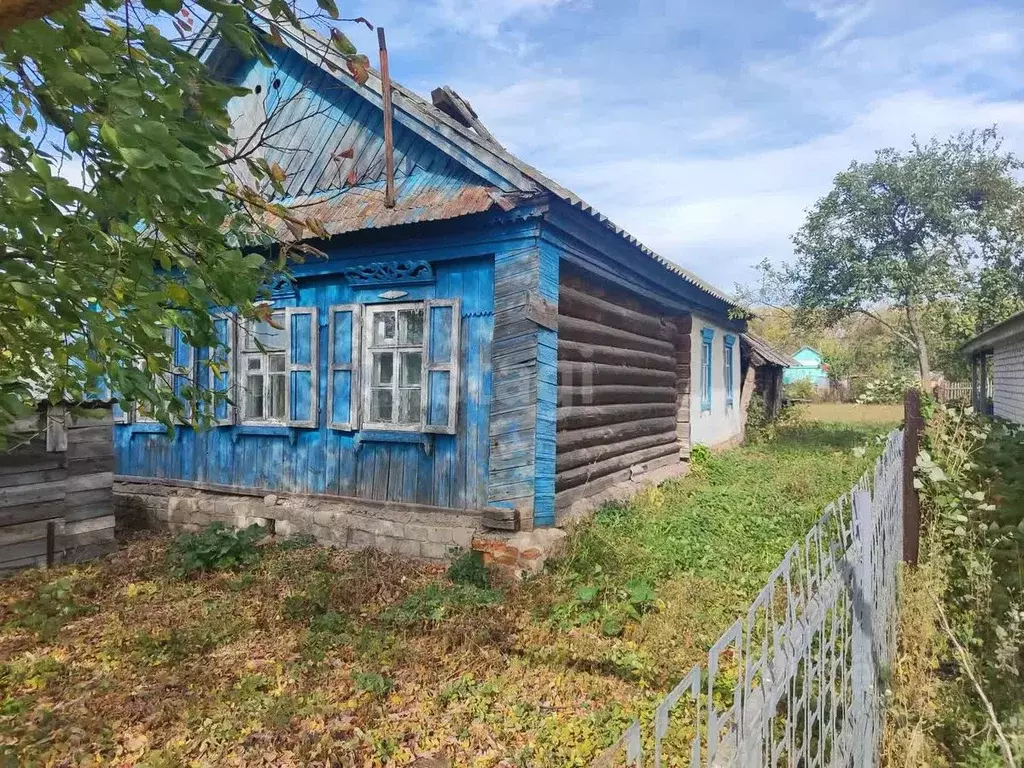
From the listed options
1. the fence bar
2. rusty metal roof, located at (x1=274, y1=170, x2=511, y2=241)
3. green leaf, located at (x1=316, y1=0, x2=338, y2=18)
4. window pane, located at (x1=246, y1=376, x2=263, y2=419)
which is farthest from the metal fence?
window pane, located at (x1=246, y1=376, x2=263, y2=419)

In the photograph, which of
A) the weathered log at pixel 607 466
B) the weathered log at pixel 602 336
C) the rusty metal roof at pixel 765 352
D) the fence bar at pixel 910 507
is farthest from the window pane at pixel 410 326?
the rusty metal roof at pixel 765 352

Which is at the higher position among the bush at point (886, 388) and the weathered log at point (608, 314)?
the weathered log at point (608, 314)

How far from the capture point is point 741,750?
1385 mm

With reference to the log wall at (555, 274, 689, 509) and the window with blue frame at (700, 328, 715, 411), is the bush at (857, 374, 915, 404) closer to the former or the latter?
the window with blue frame at (700, 328, 715, 411)

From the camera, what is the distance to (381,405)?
271 inches

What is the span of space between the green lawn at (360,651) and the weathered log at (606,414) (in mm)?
1207

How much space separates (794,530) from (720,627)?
2774mm

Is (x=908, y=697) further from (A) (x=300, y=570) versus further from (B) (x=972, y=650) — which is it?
(A) (x=300, y=570)

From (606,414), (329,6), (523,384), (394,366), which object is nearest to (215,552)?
(394,366)

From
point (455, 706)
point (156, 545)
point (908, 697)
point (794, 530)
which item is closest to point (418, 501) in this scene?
point (455, 706)

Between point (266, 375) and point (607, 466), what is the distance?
452cm

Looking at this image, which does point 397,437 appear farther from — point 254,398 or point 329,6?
point 329,6

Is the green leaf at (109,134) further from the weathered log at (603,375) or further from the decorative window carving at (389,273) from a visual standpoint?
the weathered log at (603,375)

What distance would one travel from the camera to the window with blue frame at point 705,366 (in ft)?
40.4
